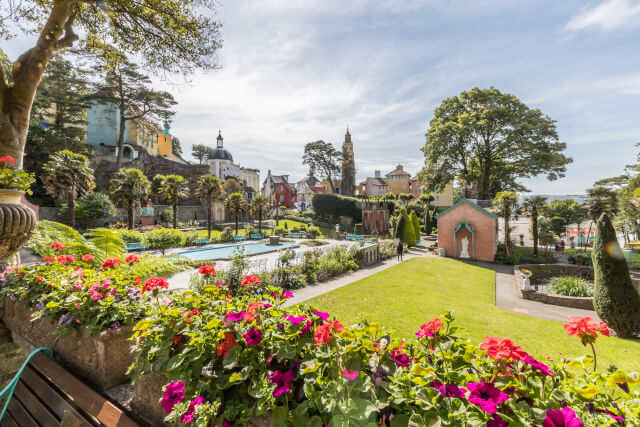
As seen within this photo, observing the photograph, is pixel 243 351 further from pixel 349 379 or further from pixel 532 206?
pixel 532 206

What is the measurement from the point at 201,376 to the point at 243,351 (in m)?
0.31

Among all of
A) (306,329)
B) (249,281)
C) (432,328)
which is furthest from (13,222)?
(432,328)

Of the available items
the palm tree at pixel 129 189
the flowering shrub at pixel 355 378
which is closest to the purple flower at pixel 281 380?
the flowering shrub at pixel 355 378

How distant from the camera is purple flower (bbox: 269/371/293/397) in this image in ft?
4.51

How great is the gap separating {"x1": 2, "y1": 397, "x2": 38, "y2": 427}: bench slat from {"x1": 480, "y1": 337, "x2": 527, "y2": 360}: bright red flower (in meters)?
3.35

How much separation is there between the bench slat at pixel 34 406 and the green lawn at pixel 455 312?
6.66m

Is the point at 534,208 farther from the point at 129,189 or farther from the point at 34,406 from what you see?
the point at 129,189

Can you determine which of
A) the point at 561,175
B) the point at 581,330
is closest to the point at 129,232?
the point at 581,330

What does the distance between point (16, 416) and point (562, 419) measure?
394 cm

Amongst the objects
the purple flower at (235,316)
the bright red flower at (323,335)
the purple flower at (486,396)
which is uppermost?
the bright red flower at (323,335)

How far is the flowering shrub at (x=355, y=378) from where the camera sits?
3.87 ft

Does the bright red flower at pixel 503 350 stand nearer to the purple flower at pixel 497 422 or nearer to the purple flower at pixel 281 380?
the purple flower at pixel 497 422

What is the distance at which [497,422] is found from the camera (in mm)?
1123

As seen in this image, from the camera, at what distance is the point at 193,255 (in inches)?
825
